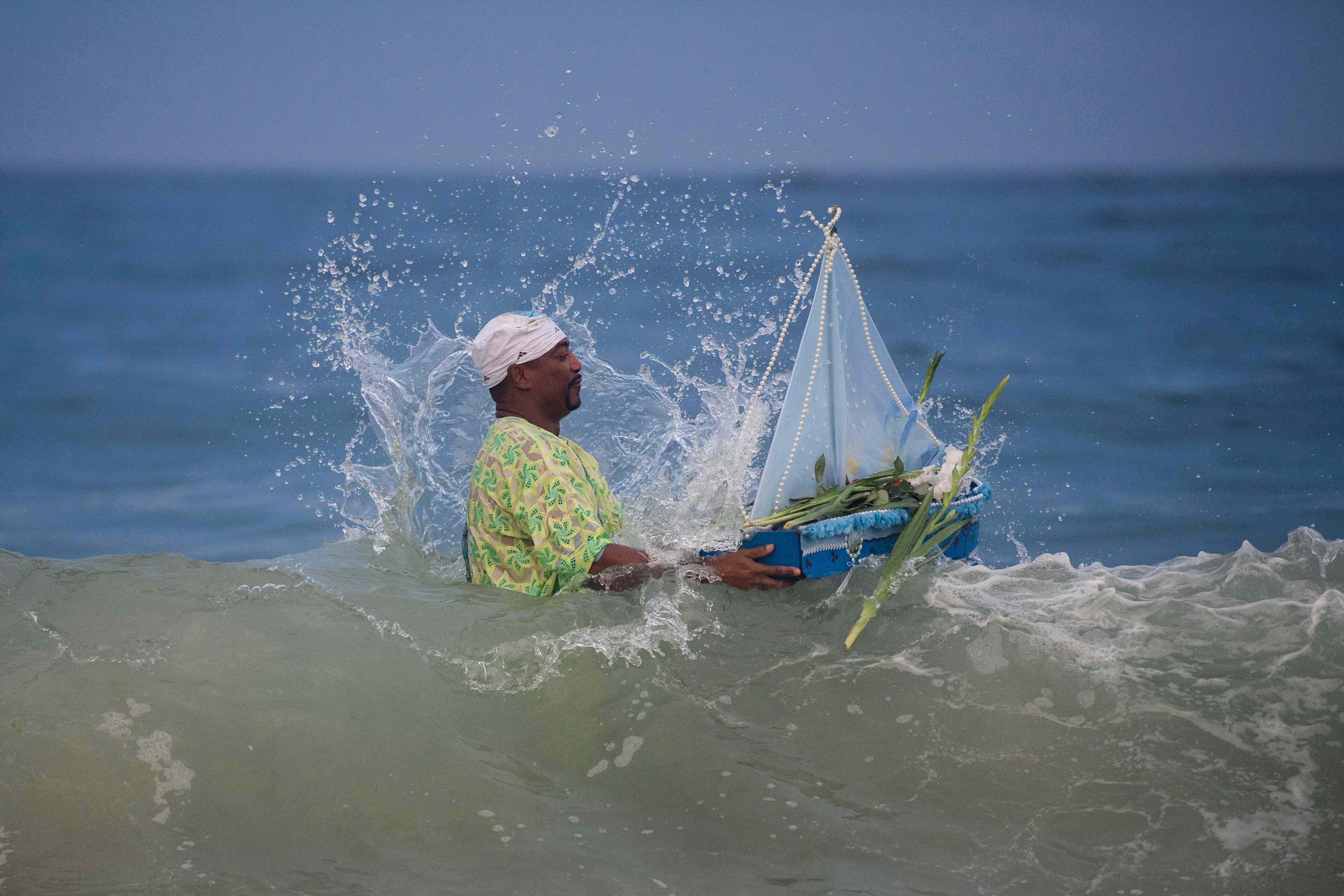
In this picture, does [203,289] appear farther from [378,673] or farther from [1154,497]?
[378,673]

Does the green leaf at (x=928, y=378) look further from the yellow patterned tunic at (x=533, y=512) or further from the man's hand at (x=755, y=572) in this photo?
the yellow patterned tunic at (x=533, y=512)

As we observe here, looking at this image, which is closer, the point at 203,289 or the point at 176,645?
the point at 176,645

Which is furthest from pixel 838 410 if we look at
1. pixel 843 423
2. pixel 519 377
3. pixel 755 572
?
pixel 519 377

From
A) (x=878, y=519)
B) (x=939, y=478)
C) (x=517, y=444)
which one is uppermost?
(x=517, y=444)

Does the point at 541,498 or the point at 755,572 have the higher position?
the point at 541,498

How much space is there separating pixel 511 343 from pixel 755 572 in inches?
46.9

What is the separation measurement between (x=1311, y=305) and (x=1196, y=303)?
1313mm

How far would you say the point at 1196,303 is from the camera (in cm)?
1566

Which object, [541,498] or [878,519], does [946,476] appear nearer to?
[878,519]

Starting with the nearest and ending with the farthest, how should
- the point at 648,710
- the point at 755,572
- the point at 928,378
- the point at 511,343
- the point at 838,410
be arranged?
1. the point at 755,572
2. the point at 648,710
3. the point at 838,410
4. the point at 511,343
5. the point at 928,378

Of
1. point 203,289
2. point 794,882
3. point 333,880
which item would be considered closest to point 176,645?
point 333,880

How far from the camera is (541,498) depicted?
13.2 ft

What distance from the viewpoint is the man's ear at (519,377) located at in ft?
14.0

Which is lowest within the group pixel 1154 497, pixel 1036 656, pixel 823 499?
pixel 1154 497
